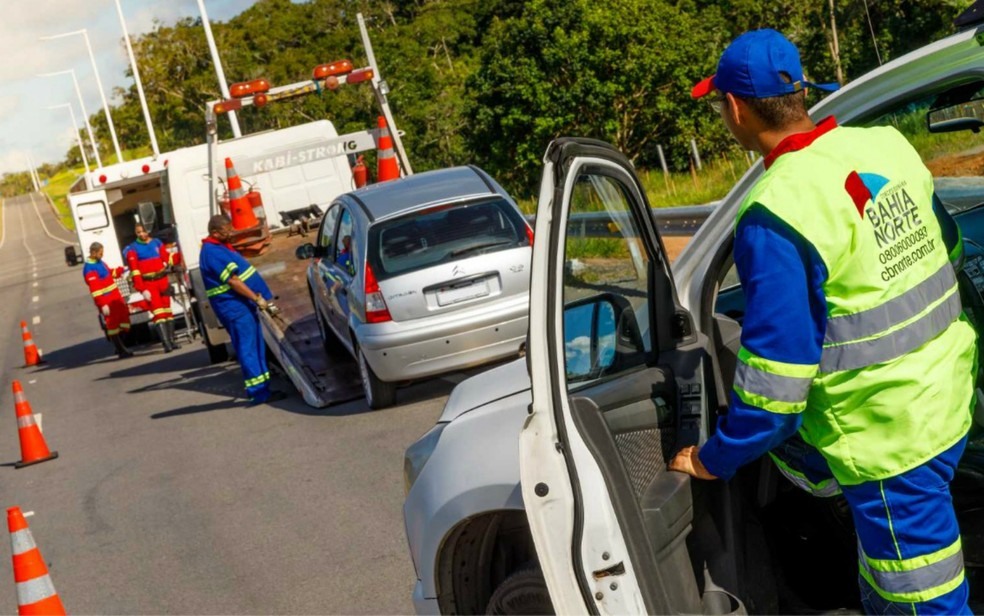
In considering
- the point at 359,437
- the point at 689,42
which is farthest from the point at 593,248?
the point at 689,42

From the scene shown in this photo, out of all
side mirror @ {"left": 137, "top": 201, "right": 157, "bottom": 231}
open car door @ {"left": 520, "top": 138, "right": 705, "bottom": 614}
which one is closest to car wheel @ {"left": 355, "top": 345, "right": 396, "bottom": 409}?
open car door @ {"left": 520, "top": 138, "right": 705, "bottom": 614}

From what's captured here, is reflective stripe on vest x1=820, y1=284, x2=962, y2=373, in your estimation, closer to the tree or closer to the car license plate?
the car license plate

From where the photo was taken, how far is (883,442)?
2887 mm

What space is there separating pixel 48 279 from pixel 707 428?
147 feet

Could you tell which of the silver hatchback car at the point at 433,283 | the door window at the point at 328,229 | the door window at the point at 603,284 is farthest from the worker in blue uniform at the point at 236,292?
the door window at the point at 603,284

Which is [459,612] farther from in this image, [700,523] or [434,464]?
[700,523]

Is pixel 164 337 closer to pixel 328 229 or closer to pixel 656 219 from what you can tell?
pixel 328 229

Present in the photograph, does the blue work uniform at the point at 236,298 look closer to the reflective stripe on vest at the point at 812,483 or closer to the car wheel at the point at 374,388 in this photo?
the car wheel at the point at 374,388

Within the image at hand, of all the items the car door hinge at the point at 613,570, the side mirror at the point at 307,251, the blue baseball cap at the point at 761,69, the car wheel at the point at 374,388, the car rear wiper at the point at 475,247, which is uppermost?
the blue baseball cap at the point at 761,69

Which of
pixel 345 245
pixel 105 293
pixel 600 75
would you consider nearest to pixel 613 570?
pixel 345 245

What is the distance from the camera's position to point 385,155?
16.3m

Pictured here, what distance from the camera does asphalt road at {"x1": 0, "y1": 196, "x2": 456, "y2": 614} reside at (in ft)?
21.5

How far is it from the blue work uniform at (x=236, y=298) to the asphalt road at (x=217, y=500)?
1.87 feet

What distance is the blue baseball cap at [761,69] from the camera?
2.98 meters
